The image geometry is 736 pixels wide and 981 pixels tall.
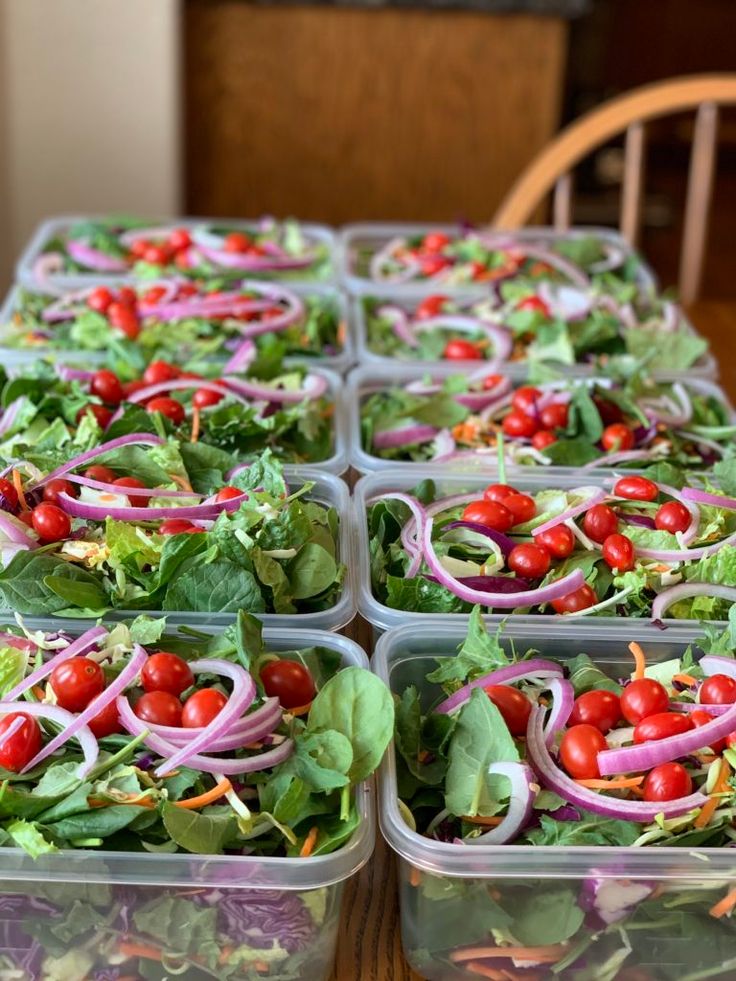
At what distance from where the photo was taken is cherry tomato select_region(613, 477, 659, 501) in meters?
1.41

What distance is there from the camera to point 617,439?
1604 millimetres

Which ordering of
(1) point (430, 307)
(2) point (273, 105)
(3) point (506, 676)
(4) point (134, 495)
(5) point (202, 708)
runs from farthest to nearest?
(2) point (273, 105) < (1) point (430, 307) < (4) point (134, 495) < (3) point (506, 676) < (5) point (202, 708)

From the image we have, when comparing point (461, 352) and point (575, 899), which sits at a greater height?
point (461, 352)

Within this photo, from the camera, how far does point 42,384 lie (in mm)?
1649

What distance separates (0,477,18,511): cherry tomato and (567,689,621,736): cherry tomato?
64cm

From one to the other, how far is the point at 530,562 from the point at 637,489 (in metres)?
0.22

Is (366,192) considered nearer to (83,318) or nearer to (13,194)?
(13,194)

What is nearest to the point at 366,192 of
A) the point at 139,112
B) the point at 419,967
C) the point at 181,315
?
the point at 139,112

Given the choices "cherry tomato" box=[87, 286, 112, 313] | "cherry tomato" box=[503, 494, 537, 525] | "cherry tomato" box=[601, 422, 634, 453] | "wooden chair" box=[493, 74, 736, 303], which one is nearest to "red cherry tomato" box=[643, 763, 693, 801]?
"cherry tomato" box=[503, 494, 537, 525]

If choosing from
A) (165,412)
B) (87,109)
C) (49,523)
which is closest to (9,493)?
(49,523)

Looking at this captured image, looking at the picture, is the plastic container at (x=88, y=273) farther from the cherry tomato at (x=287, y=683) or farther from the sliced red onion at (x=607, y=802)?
the sliced red onion at (x=607, y=802)

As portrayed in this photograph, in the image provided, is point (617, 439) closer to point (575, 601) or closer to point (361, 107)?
point (575, 601)

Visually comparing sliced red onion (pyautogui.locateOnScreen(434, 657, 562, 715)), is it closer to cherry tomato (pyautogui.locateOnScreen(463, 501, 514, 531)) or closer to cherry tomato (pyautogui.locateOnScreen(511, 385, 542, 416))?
cherry tomato (pyautogui.locateOnScreen(463, 501, 514, 531))

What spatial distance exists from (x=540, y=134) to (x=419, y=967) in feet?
10.4
